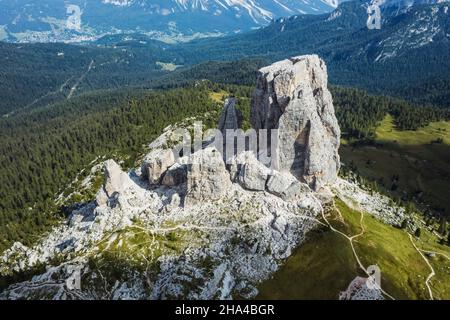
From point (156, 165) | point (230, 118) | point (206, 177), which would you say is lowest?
point (206, 177)

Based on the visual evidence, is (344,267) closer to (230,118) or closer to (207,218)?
(207,218)

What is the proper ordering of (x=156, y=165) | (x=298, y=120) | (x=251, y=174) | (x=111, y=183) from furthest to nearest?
(x=156, y=165), (x=111, y=183), (x=298, y=120), (x=251, y=174)

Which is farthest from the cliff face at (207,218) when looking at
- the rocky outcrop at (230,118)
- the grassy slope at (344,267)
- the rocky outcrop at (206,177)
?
the rocky outcrop at (230,118)

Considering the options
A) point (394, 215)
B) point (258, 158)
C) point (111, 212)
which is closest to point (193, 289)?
point (111, 212)

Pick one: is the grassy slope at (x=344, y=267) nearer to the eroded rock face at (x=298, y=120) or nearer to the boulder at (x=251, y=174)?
the eroded rock face at (x=298, y=120)

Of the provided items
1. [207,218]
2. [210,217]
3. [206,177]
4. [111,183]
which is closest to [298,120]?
[206,177]

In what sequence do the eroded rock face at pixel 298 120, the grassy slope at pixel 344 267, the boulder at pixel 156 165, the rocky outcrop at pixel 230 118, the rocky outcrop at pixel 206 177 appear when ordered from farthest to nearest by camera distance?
the rocky outcrop at pixel 230 118 → the boulder at pixel 156 165 → the eroded rock face at pixel 298 120 → the rocky outcrop at pixel 206 177 → the grassy slope at pixel 344 267

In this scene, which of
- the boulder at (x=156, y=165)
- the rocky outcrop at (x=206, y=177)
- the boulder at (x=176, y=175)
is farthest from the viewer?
the boulder at (x=156, y=165)

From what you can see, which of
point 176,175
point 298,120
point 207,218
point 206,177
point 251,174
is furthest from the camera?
point 176,175
